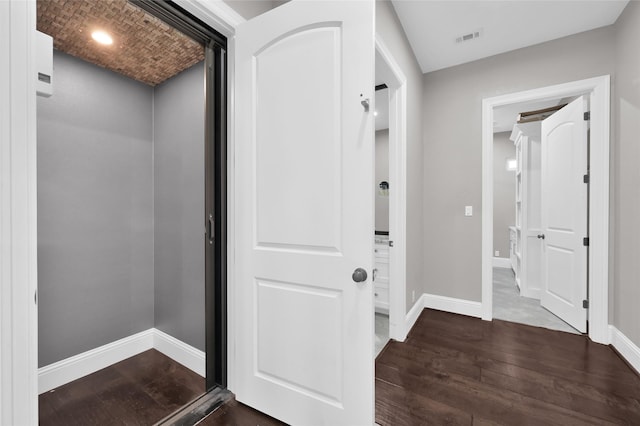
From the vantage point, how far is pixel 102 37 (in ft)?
6.40

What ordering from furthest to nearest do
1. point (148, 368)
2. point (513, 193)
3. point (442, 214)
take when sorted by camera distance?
point (513, 193) → point (442, 214) → point (148, 368)

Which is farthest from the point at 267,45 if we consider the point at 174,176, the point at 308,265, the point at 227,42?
the point at 174,176

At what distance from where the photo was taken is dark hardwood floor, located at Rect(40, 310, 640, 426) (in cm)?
163

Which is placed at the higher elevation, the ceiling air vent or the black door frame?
the ceiling air vent

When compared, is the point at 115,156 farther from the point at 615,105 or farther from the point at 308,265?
the point at 615,105

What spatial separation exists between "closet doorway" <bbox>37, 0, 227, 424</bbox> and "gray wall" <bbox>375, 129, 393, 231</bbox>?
8.78 ft

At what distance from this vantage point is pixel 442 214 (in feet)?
10.8

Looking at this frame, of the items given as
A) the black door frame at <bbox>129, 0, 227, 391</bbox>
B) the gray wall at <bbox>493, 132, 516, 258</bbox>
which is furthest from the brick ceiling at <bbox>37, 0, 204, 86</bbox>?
the gray wall at <bbox>493, 132, 516, 258</bbox>

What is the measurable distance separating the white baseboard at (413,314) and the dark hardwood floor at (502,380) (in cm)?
8

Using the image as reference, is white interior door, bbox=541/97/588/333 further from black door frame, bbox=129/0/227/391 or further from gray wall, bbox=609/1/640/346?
black door frame, bbox=129/0/227/391

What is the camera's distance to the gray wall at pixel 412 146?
239 centimetres

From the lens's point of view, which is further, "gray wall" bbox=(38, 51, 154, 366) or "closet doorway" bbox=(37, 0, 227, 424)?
"gray wall" bbox=(38, 51, 154, 366)

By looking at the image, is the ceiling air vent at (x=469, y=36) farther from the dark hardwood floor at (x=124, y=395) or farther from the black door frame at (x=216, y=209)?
the dark hardwood floor at (x=124, y=395)

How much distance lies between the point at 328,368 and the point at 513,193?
6.00 m
